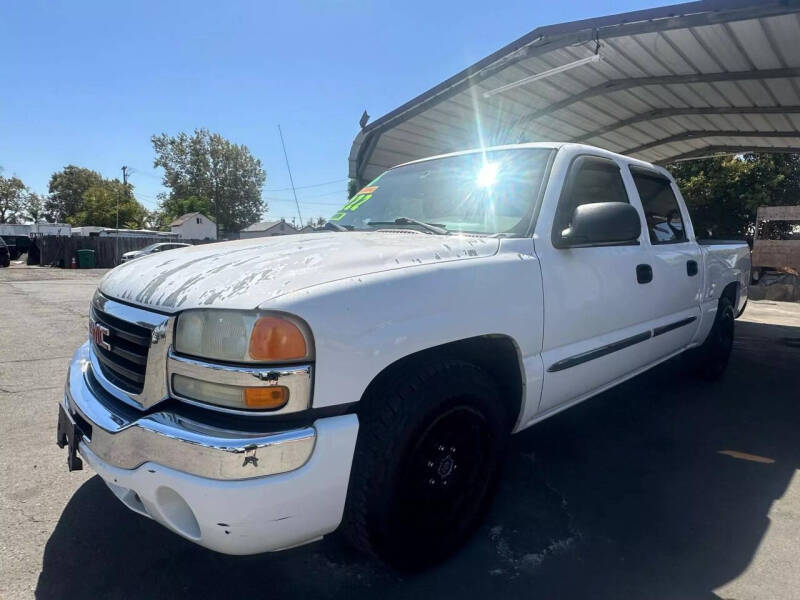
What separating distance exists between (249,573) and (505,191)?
2223 mm

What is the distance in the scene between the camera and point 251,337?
1.63 meters

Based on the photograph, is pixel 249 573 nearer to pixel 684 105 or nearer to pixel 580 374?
pixel 580 374

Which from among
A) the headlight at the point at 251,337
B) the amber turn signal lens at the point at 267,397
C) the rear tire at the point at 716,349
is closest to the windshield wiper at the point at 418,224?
the headlight at the point at 251,337

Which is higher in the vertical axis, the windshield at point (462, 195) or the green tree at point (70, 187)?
the green tree at point (70, 187)

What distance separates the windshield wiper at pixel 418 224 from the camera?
2637 mm

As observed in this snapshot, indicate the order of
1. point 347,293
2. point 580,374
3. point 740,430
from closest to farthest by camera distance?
point 347,293
point 580,374
point 740,430

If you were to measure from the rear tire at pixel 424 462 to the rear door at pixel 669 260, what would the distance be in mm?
1838

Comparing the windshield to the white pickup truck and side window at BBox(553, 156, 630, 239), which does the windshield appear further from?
side window at BBox(553, 156, 630, 239)

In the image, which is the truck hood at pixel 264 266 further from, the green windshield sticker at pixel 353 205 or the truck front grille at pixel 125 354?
the green windshield sticker at pixel 353 205

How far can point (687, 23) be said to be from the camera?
16.7 ft

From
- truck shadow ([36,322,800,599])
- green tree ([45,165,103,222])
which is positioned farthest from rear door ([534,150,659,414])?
green tree ([45,165,103,222])

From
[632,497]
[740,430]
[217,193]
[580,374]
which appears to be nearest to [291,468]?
[580,374]

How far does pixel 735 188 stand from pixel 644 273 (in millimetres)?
24606

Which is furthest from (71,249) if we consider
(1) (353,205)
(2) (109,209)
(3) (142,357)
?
(2) (109,209)
